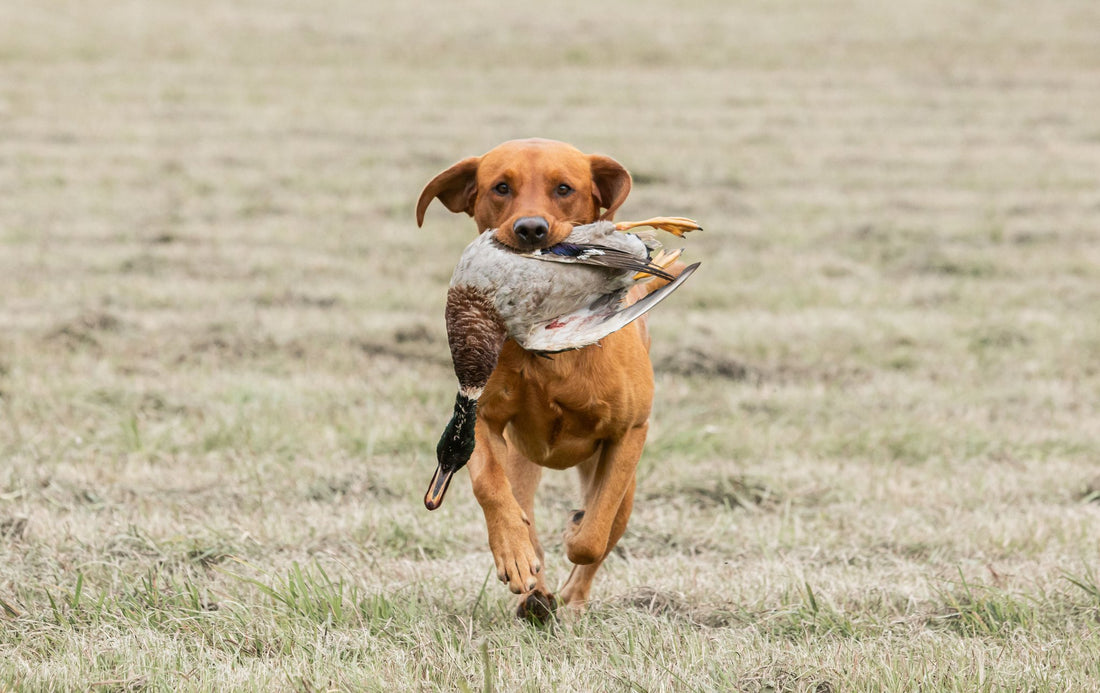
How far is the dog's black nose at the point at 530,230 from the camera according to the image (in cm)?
349

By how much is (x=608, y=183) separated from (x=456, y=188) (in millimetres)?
512

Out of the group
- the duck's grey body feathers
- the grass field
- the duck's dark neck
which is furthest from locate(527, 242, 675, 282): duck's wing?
the grass field

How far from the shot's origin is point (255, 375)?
7277 mm

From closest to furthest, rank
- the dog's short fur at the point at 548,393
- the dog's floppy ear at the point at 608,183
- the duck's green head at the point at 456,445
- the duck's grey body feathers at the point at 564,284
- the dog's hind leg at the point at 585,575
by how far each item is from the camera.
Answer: the duck's grey body feathers at the point at 564,284 < the duck's green head at the point at 456,445 < the dog's short fur at the point at 548,393 < the dog's floppy ear at the point at 608,183 < the dog's hind leg at the point at 585,575

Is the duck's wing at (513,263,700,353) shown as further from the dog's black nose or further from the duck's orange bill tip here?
the duck's orange bill tip

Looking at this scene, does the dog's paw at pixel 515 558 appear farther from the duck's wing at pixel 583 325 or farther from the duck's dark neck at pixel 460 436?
the duck's wing at pixel 583 325

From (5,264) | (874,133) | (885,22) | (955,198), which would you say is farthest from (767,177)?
(885,22)

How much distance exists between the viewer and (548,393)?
146 inches

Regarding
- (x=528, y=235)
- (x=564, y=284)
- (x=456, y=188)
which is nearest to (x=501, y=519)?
(x=564, y=284)

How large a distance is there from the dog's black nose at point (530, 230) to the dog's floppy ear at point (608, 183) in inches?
20.5

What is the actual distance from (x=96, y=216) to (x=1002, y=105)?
42.6 feet

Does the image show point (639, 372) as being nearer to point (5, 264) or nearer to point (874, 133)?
point (5, 264)

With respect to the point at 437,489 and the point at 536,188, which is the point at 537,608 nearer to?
the point at 437,489

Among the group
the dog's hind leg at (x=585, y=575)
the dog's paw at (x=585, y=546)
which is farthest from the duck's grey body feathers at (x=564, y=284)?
the dog's hind leg at (x=585, y=575)
